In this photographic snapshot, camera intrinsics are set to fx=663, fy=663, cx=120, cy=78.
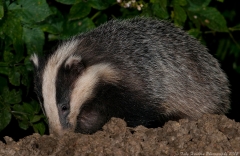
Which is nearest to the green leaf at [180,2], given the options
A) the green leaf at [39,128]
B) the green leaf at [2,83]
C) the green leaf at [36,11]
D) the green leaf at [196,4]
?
the green leaf at [196,4]

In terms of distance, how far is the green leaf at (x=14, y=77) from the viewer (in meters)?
6.29

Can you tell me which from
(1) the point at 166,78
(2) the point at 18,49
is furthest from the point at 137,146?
(2) the point at 18,49

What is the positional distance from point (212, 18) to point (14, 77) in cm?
202

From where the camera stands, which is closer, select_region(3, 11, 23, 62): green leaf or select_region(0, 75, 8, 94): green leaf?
select_region(3, 11, 23, 62): green leaf

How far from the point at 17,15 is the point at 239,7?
4.14m

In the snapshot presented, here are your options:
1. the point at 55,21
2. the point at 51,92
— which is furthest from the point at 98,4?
the point at 51,92

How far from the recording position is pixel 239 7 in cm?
911

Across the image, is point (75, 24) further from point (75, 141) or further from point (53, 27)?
point (75, 141)

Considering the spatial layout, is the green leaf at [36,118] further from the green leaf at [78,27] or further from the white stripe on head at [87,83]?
the white stripe on head at [87,83]

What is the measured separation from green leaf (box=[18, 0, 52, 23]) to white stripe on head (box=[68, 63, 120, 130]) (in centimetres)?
79

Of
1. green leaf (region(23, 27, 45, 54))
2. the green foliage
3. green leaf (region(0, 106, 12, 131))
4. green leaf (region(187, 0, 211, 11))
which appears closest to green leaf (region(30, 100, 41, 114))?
the green foliage

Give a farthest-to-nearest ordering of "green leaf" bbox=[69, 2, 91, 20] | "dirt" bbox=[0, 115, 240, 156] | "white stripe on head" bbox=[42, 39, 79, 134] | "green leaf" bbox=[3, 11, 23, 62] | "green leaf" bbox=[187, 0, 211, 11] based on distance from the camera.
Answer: "green leaf" bbox=[187, 0, 211, 11]
"green leaf" bbox=[69, 2, 91, 20]
"green leaf" bbox=[3, 11, 23, 62]
"white stripe on head" bbox=[42, 39, 79, 134]
"dirt" bbox=[0, 115, 240, 156]

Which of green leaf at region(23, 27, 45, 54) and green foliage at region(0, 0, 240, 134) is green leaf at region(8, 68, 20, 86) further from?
green leaf at region(23, 27, 45, 54)

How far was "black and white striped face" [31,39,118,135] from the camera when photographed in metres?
5.24
